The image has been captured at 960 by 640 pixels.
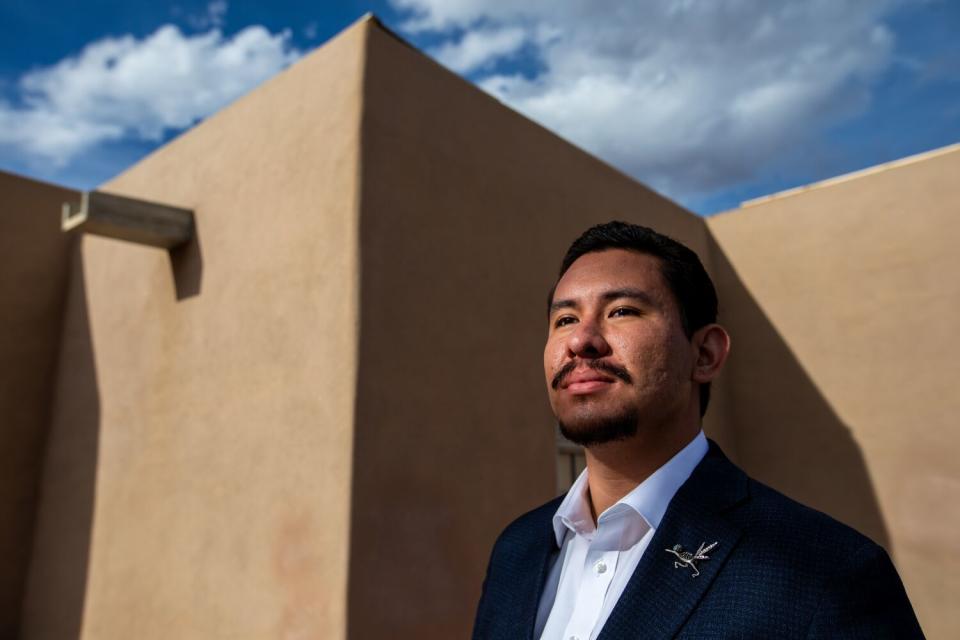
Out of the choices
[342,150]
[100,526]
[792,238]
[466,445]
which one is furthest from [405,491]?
[792,238]

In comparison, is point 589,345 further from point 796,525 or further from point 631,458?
point 796,525

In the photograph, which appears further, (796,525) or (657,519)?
(657,519)

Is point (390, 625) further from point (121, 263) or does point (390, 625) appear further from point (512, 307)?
point (121, 263)

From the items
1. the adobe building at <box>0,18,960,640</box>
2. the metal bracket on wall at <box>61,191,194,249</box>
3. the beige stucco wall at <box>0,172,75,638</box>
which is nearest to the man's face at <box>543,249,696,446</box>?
the adobe building at <box>0,18,960,640</box>

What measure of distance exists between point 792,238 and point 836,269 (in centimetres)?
50

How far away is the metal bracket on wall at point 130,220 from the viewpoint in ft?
16.1

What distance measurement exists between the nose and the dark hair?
0.58ft

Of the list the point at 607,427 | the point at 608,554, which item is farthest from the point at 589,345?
the point at 608,554

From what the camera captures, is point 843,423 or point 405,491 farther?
point 843,423

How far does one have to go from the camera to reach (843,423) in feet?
21.0

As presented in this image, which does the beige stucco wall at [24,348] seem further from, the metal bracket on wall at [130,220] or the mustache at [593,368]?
the mustache at [593,368]

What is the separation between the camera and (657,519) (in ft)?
4.48

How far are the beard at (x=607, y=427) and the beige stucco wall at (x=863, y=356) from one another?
5.58m

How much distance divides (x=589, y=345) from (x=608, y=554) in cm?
39
